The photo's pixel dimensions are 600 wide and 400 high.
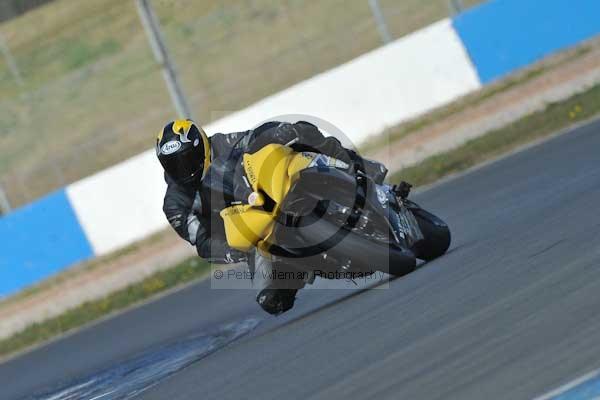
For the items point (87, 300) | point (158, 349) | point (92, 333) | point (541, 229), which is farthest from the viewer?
point (87, 300)

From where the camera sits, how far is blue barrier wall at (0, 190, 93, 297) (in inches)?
661

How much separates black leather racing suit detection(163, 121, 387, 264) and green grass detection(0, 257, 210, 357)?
20.0ft

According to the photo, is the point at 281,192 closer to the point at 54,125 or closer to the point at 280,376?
the point at 280,376

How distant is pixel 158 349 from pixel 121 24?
1581cm

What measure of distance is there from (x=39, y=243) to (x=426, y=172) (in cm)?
588

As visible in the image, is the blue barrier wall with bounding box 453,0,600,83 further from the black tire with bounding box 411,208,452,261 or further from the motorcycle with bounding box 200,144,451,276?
the motorcycle with bounding box 200,144,451,276

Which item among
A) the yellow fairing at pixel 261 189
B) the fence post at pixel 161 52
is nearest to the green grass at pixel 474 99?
the fence post at pixel 161 52

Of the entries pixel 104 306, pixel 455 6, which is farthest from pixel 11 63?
pixel 104 306

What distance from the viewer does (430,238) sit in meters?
7.79

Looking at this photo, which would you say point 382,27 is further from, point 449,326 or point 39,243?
point 449,326

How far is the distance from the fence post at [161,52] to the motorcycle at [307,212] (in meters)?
9.61

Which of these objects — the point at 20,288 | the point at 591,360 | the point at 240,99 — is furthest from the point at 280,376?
the point at 240,99

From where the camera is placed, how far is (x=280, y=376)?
19.1 ft

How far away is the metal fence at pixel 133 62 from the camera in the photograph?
67.9 ft
